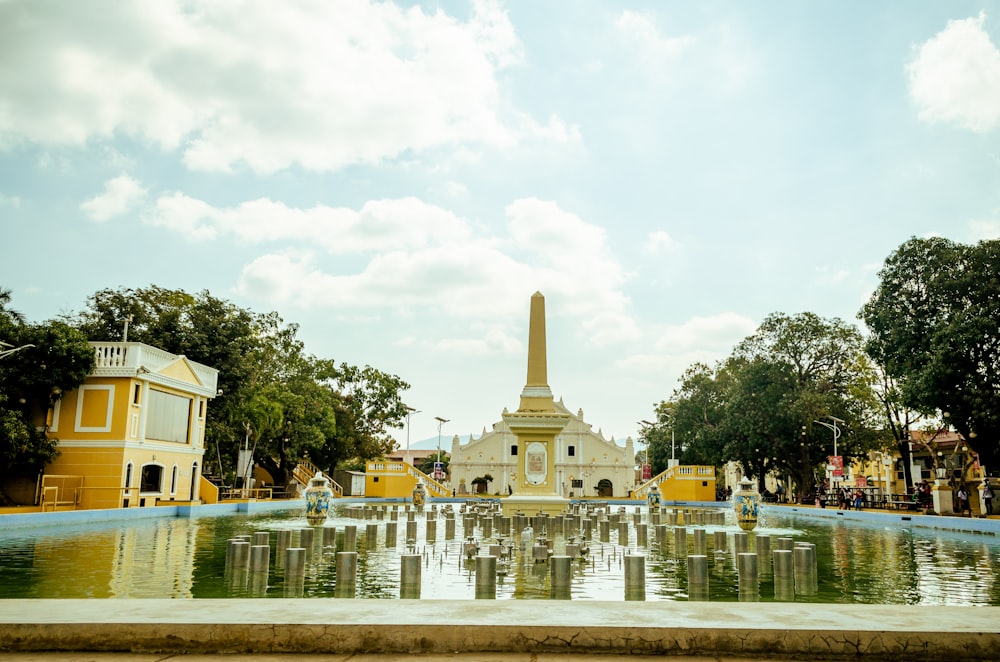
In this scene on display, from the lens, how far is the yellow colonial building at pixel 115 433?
109 ft

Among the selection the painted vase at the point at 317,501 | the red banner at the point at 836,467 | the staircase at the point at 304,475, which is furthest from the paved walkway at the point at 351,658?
the staircase at the point at 304,475

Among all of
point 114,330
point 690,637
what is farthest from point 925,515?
point 114,330

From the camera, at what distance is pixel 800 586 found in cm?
1179

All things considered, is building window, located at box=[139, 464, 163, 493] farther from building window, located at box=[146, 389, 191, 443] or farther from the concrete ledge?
the concrete ledge

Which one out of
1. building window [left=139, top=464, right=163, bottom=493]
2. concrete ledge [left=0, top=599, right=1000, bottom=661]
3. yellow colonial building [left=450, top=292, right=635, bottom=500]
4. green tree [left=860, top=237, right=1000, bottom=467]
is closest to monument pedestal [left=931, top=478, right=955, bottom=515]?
green tree [left=860, top=237, right=1000, bottom=467]

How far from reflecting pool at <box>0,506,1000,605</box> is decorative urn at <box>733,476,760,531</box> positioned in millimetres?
1517

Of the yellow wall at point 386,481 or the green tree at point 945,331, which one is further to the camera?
the yellow wall at point 386,481

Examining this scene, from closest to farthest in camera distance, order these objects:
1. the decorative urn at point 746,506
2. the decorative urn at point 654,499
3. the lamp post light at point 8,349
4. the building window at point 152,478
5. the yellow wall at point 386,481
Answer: the decorative urn at point 746,506 < the lamp post light at point 8,349 < the building window at point 152,478 < the decorative urn at point 654,499 < the yellow wall at point 386,481

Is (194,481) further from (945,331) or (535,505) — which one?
(945,331)

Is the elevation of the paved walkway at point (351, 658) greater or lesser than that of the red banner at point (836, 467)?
lesser

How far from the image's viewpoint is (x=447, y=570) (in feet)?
46.5

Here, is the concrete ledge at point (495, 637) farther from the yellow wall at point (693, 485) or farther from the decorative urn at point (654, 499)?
the yellow wall at point (693, 485)

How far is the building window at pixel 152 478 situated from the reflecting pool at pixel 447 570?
43.2 feet

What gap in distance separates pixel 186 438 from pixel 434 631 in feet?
123
